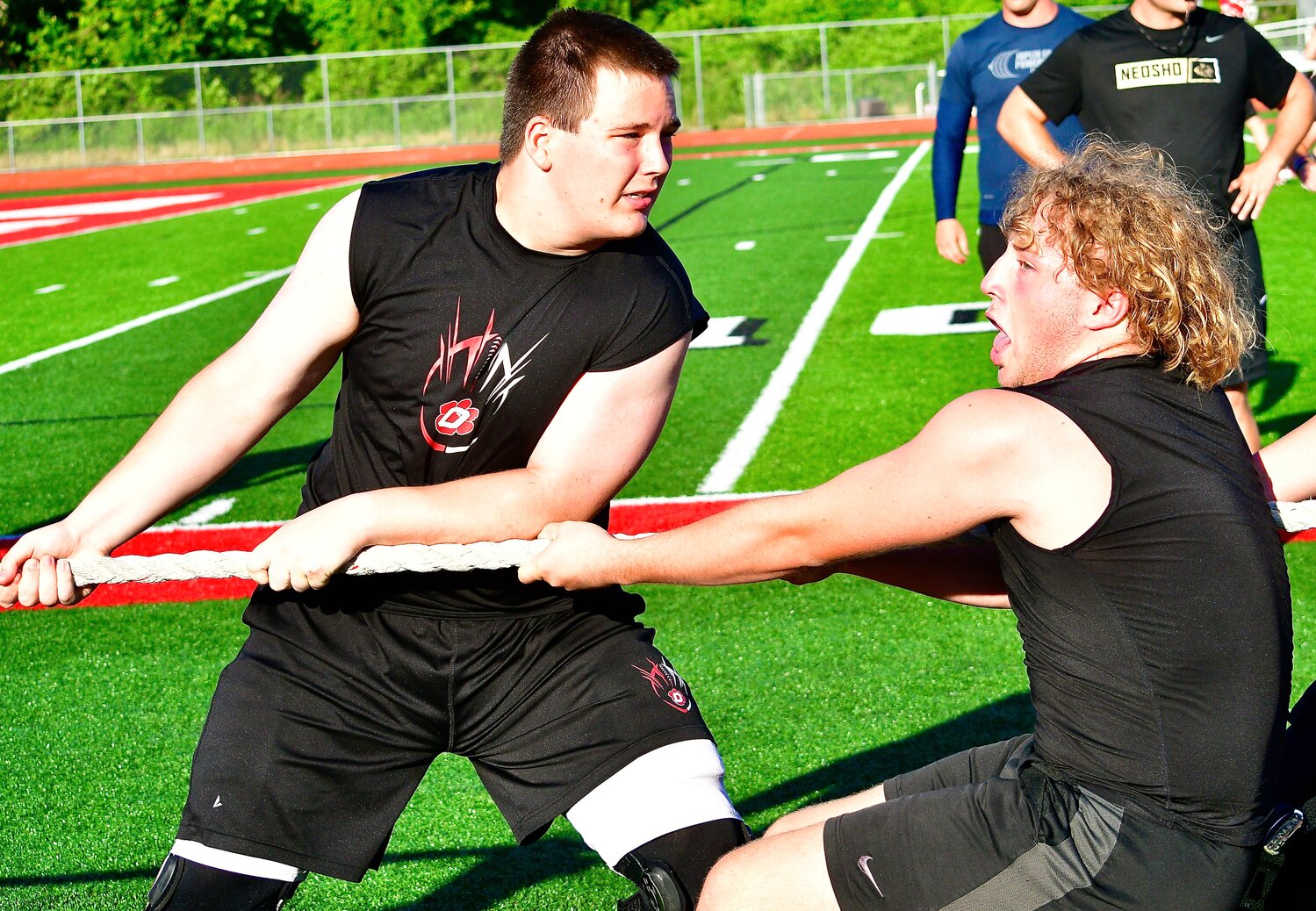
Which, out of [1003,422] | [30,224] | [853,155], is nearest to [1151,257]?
[1003,422]

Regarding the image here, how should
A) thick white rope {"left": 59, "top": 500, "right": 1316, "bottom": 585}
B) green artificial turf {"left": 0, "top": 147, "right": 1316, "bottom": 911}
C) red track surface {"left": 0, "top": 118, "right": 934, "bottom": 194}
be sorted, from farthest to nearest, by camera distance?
red track surface {"left": 0, "top": 118, "right": 934, "bottom": 194}
green artificial turf {"left": 0, "top": 147, "right": 1316, "bottom": 911}
thick white rope {"left": 59, "top": 500, "right": 1316, "bottom": 585}

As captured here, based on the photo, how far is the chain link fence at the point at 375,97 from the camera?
3609 cm

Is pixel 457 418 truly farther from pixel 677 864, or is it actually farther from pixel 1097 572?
pixel 1097 572

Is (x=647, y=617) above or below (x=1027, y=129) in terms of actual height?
below

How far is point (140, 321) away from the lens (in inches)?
513

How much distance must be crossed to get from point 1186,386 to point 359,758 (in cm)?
167

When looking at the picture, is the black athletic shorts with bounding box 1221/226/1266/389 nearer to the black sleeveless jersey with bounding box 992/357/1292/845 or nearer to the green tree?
the black sleeveless jersey with bounding box 992/357/1292/845

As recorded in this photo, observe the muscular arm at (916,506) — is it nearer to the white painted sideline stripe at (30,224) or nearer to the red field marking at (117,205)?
the red field marking at (117,205)

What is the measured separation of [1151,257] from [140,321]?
11842mm

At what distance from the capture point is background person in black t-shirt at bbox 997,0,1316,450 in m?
5.93

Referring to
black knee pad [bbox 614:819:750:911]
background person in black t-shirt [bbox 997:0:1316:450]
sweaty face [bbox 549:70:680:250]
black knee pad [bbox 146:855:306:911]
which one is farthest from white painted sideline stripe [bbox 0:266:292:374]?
black knee pad [bbox 614:819:750:911]

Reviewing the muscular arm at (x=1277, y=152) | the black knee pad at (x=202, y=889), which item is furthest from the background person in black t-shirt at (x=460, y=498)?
the muscular arm at (x=1277, y=152)

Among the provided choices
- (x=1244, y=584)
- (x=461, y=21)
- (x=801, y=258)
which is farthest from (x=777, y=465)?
(x=461, y=21)

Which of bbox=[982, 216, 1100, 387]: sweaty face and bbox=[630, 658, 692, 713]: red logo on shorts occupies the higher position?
bbox=[982, 216, 1100, 387]: sweaty face
